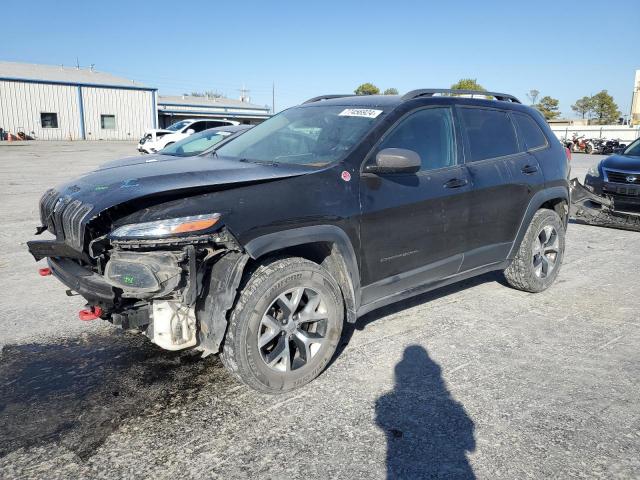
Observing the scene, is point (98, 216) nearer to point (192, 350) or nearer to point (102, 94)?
point (192, 350)

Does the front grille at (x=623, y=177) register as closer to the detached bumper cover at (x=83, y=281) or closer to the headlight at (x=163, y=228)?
the headlight at (x=163, y=228)

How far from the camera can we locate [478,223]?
437 cm

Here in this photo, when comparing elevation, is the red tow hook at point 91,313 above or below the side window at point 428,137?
below

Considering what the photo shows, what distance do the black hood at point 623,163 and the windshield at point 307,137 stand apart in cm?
633

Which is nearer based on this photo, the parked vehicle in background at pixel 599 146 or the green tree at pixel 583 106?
the parked vehicle in background at pixel 599 146

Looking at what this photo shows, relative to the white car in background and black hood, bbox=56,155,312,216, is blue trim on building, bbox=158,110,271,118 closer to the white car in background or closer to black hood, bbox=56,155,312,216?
the white car in background

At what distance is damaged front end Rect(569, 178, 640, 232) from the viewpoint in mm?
8391

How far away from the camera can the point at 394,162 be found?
3457 mm

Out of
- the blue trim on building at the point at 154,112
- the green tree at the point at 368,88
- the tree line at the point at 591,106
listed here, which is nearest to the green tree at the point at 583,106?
the tree line at the point at 591,106

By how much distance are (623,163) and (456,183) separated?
19.6 ft

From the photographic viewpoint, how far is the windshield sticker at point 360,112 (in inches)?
153

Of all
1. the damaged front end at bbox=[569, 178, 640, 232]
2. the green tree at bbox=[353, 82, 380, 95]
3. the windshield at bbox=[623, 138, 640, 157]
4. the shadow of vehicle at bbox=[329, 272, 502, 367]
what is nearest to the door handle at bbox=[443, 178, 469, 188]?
the shadow of vehicle at bbox=[329, 272, 502, 367]

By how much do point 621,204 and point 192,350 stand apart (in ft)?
24.7

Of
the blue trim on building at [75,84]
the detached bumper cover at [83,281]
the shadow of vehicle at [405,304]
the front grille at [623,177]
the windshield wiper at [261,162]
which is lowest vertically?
the shadow of vehicle at [405,304]
